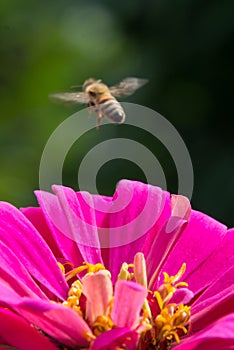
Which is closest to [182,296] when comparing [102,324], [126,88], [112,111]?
[102,324]

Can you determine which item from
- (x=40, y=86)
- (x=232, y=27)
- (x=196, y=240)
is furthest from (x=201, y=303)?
(x=232, y=27)

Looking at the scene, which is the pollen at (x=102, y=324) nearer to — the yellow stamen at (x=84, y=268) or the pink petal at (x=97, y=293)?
the pink petal at (x=97, y=293)

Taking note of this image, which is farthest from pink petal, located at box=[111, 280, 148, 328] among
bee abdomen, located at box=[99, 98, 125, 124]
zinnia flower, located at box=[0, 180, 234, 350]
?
bee abdomen, located at box=[99, 98, 125, 124]

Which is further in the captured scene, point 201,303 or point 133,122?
point 133,122

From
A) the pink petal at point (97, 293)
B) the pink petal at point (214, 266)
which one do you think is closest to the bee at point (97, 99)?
the pink petal at point (214, 266)

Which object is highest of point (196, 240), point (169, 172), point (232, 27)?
point (232, 27)

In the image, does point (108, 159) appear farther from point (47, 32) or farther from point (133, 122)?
point (47, 32)
